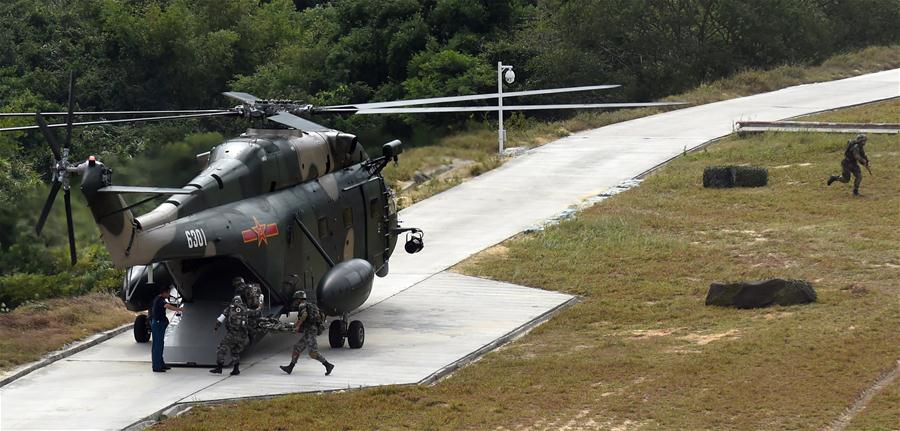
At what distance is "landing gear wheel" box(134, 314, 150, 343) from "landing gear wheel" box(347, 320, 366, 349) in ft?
11.6

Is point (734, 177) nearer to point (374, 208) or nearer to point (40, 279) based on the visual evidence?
point (374, 208)

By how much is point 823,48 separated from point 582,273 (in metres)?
37.5

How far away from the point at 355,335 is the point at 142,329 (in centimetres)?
372

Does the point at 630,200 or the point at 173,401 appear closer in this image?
the point at 173,401

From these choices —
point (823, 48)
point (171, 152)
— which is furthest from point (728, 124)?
point (171, 152)

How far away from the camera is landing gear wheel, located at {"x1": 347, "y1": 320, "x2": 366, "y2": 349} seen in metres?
23.5

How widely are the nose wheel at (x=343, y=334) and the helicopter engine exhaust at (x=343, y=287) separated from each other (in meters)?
0.37

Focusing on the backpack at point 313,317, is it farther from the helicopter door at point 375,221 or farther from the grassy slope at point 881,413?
the grassy slope at point 881,413

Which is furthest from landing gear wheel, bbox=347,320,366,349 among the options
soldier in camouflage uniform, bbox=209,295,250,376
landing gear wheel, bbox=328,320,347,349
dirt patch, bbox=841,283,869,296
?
dirt patch, bbox=841,283,869,296

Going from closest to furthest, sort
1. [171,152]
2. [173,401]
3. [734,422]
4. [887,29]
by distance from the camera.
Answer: [734,422], [173,401], [171,152], [887,29]

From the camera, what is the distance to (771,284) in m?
25.3

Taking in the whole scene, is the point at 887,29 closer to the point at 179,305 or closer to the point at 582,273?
the point at 582,273

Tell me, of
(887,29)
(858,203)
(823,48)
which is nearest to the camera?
(858,203)

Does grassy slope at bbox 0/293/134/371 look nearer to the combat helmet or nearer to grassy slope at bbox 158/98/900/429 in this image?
the combat helmet
